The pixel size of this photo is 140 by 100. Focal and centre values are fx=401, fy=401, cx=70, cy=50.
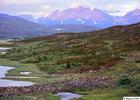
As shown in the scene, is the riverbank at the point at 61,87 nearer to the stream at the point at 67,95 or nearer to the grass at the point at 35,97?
the stream at the point at 67,95

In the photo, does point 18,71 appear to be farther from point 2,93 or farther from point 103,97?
point 103,97

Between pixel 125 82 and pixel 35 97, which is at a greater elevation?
pixel 125 82

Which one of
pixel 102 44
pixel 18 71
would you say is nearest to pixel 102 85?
pixel 18 71

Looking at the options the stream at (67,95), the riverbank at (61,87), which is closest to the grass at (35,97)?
the stream at (67,95)

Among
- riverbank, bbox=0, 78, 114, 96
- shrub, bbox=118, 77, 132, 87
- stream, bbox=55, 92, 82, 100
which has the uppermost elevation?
shrub, bbox=118, 77, 132, 87

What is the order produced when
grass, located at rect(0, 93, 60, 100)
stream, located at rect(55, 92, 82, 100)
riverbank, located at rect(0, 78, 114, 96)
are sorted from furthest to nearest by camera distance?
riverbank, located at rect(0, 78, 114, 96)
stream, located at rect(55, 92, 82, 100)
grass, located at rect(0, 93, 60, 100)

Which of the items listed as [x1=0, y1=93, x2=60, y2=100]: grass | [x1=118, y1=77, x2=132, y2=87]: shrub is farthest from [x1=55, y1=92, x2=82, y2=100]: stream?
[x1=118, y1=77, x2=132, y2=87]: shrub

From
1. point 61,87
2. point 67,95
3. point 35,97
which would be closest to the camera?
point 35,97

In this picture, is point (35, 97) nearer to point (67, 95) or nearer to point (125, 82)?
point (67, 95)

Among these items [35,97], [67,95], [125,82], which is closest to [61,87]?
[67,95]

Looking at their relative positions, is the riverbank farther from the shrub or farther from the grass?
the grass

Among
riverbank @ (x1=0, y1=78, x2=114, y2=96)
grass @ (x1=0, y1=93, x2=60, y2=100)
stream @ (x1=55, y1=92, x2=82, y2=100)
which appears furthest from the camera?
riverbank @ (x1=0, y1=78, x2=114, y2=96)

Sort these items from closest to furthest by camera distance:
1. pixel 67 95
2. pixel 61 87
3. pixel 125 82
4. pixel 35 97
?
pixel 35 97 → pixel 67 95 → pixel 125 82 → pixel 61 87

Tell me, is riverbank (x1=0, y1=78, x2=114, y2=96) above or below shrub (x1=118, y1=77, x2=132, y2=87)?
below
